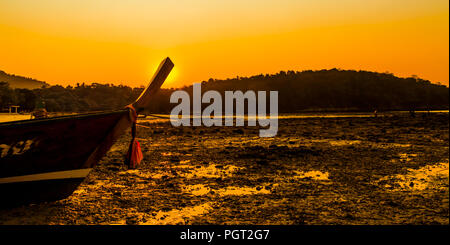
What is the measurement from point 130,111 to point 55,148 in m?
1.54

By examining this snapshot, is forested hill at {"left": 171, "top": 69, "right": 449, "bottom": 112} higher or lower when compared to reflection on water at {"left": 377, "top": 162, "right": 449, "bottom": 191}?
higher

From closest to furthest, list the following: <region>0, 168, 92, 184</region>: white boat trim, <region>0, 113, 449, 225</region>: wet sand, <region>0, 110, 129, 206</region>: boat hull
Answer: <region>0, 110, 129, 206</region>: boat hull, <region>0, 168, 92, 184</region>: white boat trim, <region>0, 113, 449, 225</region>: wet sand

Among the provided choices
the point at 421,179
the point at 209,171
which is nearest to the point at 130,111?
the point at 209,171

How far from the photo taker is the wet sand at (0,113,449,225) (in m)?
7.14

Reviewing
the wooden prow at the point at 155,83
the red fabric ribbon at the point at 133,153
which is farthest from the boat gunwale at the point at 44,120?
the wooden prow at the point at 155,83

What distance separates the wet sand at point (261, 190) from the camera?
23.4 feet

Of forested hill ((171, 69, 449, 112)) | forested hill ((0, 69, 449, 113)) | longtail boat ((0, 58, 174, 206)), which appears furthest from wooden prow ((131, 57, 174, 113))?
forested hill ((171, 69, 449, 112))

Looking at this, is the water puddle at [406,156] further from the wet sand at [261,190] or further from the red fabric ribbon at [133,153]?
the red fabric ribbon at [133,153]

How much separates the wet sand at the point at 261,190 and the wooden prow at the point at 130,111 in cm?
130

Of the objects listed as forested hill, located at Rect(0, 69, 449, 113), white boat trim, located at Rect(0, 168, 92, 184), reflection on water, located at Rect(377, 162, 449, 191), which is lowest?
reflection on water, located at Rect(377, 162, 449, 191)

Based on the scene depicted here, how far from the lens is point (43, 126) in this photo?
19.9 feet

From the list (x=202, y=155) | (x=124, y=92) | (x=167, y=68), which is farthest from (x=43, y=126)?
(x=124, y=92)

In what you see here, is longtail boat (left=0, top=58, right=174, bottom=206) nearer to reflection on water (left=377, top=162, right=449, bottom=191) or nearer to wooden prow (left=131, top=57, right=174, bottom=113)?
wooden prow (left=131, top=57, right=174, bottom=113)

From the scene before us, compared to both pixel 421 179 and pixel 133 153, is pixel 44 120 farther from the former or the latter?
pixel 421 179
